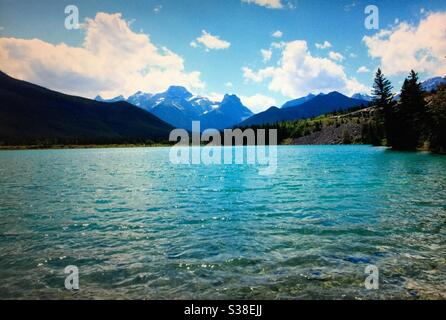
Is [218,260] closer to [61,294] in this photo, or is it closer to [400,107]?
[61,294]

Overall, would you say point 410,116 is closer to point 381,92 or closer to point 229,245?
point 381,92

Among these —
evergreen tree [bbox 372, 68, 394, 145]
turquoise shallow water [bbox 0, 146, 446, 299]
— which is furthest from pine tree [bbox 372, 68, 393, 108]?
turquoise shallow water [bbox 0, 146, 446, 299]

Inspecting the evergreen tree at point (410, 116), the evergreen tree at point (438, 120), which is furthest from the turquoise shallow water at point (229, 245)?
the evergreen tree at point (410, 116)

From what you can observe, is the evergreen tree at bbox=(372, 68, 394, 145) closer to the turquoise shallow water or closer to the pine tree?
the pine tree

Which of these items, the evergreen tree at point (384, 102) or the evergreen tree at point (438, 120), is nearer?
the evergreen tree at point (438, 120)

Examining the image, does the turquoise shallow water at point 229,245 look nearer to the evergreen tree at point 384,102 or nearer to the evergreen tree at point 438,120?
the evergreen tree at point 438,120

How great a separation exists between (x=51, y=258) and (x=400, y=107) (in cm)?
13555

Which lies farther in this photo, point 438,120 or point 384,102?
point 384,102

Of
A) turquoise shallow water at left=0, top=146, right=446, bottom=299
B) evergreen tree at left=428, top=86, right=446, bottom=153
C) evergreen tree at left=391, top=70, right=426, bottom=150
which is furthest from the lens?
evergreen tree at left=391, top=70, right=426, bottom=150

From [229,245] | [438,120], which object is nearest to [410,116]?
[438,120]

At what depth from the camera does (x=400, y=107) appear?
126938mm

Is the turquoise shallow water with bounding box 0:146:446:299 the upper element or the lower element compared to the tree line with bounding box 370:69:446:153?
lower

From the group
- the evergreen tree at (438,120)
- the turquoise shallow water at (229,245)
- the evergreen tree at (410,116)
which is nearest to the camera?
the turquoise shallow water at (229,245)

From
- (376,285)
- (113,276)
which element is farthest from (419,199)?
(113,276)
